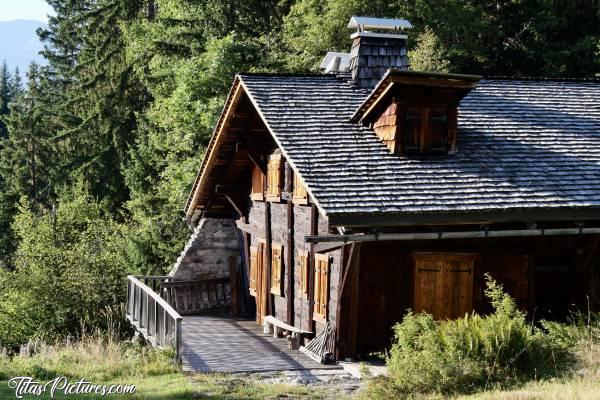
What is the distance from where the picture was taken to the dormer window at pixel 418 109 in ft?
47.0

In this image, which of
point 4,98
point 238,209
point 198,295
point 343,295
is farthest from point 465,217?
point 4,98

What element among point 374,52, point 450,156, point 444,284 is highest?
point 374,52

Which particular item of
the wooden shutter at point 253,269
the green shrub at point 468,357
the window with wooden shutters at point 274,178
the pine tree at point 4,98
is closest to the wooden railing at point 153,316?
the wooden shutter at point 253,269

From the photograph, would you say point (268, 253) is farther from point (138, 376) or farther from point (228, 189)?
point (138, 376)

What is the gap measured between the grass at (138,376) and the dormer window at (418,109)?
5.23m

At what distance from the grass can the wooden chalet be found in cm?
246

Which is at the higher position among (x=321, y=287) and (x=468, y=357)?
(x=321, y=287)

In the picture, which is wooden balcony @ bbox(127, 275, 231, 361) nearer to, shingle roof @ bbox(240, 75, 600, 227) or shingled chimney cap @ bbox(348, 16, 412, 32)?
shingle roof @ bbox(240, 75, 600, 227)

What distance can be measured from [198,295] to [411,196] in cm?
1035

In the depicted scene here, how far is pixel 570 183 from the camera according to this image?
45.5 feet

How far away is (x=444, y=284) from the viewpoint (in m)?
14.0

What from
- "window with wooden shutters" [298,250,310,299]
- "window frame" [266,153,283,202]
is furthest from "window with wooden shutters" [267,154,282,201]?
"window with wooden shutters" [298,250,310,299]

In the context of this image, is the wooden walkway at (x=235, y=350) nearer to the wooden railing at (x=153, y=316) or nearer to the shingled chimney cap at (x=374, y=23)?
the wooden railing at (x=153, y=316)

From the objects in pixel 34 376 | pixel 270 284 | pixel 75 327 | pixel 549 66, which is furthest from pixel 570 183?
pixel 549 66
